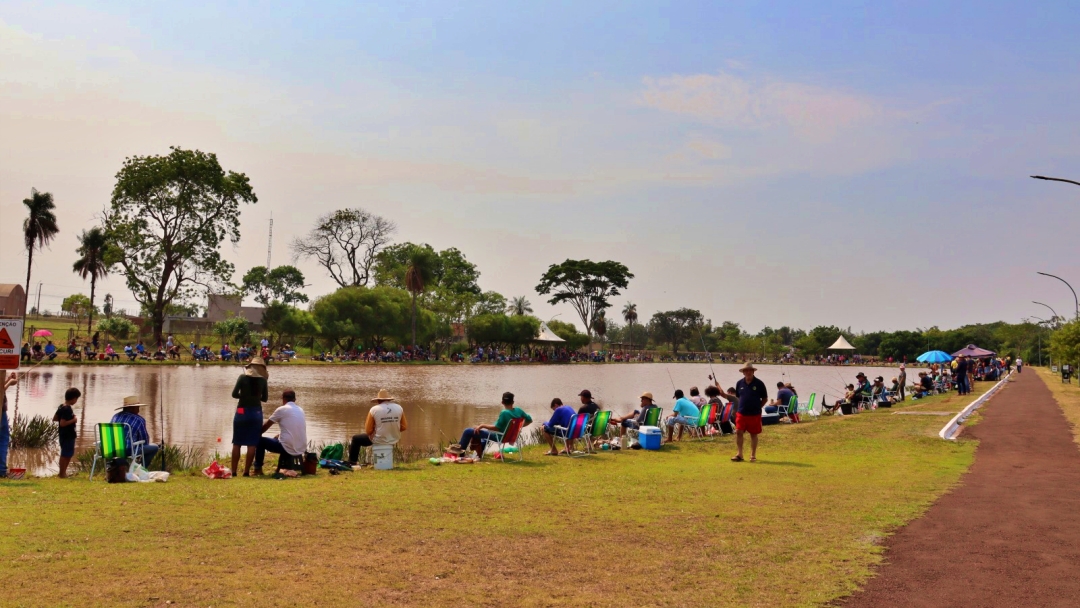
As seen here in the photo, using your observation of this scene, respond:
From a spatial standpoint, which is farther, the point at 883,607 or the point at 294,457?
the point at 294,457

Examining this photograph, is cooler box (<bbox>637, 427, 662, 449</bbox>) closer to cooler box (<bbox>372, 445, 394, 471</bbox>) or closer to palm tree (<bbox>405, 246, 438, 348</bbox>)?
cooler box (<bbox>372, 445, 394, 471</bbox>)

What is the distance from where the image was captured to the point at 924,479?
1014 cm

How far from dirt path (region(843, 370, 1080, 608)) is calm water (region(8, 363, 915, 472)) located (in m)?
10.2

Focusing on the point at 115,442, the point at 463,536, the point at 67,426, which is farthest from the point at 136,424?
the point at 463,536

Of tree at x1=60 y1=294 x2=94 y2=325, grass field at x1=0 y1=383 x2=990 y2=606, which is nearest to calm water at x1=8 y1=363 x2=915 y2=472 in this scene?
grass field at x1=0 y1=383 x2=990 y2=606

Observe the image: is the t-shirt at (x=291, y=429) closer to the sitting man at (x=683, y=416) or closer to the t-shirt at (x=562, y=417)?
the t-shirt at (x=562, y=417)

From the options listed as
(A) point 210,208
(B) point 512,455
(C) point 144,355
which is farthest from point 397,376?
(B) point 512,455

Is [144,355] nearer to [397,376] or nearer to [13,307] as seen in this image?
[397,376]

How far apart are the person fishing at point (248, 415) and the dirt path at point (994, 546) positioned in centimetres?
724

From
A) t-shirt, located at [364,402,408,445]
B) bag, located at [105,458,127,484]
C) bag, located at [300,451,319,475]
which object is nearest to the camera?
bag, located at [105,458,127,484]

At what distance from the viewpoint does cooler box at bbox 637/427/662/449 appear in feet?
45.2

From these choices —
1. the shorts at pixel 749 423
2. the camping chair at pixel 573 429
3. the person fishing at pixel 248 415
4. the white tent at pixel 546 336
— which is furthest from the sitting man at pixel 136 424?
the white tent at pixel 546 336

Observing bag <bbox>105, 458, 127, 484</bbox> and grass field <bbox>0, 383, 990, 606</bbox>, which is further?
bag <bbox>105, 458, 127, 484</bbox>

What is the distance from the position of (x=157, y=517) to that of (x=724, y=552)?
181 inches
